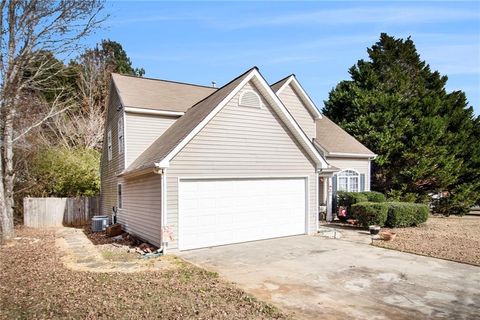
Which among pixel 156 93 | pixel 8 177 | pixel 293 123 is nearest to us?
pixel 293 123

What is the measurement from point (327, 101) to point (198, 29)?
733 inches

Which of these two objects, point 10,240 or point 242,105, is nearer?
point 242,105

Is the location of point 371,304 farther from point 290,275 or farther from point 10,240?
point 10,240

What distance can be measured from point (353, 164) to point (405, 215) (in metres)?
5.53

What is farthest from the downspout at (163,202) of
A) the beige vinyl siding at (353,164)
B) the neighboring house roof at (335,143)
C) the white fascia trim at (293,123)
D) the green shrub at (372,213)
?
the beige vinyl siding at (353,164)

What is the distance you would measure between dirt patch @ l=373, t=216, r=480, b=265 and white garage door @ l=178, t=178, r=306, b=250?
3.23 m

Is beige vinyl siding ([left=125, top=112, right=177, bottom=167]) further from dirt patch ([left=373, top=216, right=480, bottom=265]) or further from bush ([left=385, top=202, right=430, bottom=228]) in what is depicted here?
bush ([left=385, top=202, right=430, bottom=228])

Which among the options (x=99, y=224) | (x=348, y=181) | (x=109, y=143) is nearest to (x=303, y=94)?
(x=348, y=181)

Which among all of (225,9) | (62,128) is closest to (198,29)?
(225,9)

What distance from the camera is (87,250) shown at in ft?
→ 37.6

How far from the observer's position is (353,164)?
20.5 m

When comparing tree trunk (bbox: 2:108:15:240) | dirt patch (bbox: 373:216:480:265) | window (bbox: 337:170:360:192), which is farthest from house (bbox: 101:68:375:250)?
window (bbox: 337:170:360:192)

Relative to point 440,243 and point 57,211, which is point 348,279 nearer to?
point 440,243

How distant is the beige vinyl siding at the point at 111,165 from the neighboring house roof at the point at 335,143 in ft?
35.0
